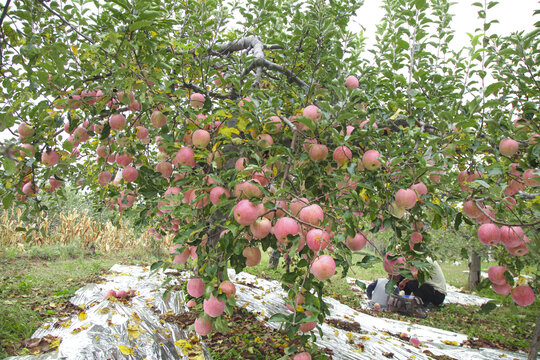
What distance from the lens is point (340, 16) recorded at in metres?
2.07

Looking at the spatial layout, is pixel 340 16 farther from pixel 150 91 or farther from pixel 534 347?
pixel 534 347

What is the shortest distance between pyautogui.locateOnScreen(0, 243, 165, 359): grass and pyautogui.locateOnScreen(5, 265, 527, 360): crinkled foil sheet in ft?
0.63

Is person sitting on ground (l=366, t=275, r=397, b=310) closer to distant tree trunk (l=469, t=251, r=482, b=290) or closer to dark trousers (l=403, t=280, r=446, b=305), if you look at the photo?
dark trousers (l=403, t=280, r=446, b=305)

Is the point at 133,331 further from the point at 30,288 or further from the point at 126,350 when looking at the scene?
the point at 30,288

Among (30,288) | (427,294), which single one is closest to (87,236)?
(30,288)

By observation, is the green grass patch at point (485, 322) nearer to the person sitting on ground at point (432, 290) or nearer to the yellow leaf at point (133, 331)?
the person sitting on ground at point (432, 290)

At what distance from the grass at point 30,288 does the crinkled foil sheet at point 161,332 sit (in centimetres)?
19

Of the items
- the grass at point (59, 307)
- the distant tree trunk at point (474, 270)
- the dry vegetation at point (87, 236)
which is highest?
the distant tree trunk at point (474, 270)

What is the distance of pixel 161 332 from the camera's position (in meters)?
2.73

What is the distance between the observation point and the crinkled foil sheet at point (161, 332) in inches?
93.8

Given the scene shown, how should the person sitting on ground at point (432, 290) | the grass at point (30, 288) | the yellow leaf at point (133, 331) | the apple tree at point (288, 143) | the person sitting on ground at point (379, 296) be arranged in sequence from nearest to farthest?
the apple tree at point (288, 143) < the yellow leaf at point (133, 331) < the grass at point (30, 288) < the person sitting on ground at point (379, 296) < the person sitting on ground at point (432, 290)

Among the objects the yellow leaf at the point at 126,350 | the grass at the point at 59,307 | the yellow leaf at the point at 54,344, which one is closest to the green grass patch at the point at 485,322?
the grass at the point at 59,307

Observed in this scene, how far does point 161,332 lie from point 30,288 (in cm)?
265

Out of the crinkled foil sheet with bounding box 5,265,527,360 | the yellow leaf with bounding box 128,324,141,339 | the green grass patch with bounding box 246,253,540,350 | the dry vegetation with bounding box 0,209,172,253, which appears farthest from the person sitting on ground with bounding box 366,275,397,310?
the dry vegetation with bounding box 0,209,172,253
